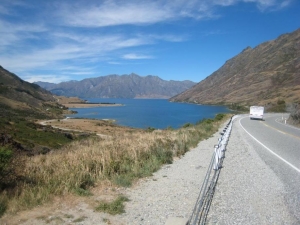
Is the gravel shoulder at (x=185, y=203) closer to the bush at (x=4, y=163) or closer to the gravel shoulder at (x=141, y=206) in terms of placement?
the gravel shoulder at (x=141, y=206)

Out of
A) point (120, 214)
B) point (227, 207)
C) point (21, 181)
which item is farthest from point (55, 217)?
point (227, 207)

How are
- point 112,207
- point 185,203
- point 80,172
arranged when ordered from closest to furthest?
1. point 112,207
2. point 185,203
3. point 80,172

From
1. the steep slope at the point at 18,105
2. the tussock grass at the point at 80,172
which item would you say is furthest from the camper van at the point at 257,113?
the steep slope at the point at 18,105

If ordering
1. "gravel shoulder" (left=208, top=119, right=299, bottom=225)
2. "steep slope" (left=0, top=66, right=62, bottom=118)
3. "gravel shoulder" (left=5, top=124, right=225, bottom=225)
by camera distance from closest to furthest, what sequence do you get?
1. "gravel shoulder" (left=5, top=124, right=225, bottom=225)
2. "gravel shoulder" (left=208, top=119, right=299, bottom=225)
3. "steep slope" (left=0, top=66, right=62, bottom=118)

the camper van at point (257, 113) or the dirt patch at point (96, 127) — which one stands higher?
the camper van at point (257, 113)

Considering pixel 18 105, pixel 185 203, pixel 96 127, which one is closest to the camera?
pixel 185 203

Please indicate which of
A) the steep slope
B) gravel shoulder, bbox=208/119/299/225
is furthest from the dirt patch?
gravel shoulder, bbox=208/119/299/225

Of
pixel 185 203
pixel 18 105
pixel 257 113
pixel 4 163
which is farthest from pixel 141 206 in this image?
pixel 18 105

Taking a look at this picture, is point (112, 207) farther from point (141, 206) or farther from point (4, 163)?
point (4, 163)

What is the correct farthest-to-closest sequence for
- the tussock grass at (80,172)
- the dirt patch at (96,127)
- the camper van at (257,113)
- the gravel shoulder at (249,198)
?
the dirt patch at (96,127), the camper van at (257,113), the tussock grass at (80,172), the gravel shoulder at (249,198)

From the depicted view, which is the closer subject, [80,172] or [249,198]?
[249,198]

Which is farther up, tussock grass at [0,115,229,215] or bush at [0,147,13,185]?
bush at [0,147,13,185]

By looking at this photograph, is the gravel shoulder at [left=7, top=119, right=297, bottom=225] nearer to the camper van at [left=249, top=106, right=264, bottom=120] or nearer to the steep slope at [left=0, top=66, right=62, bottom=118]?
the camper van at [left=249, top=106, right=264, bottom=120]

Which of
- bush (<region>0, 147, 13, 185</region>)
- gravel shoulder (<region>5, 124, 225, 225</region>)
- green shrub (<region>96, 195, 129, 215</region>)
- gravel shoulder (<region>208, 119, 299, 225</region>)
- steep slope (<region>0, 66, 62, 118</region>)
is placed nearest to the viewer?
gravel shoulder (<region>5, 124, 225, 225</region>)
